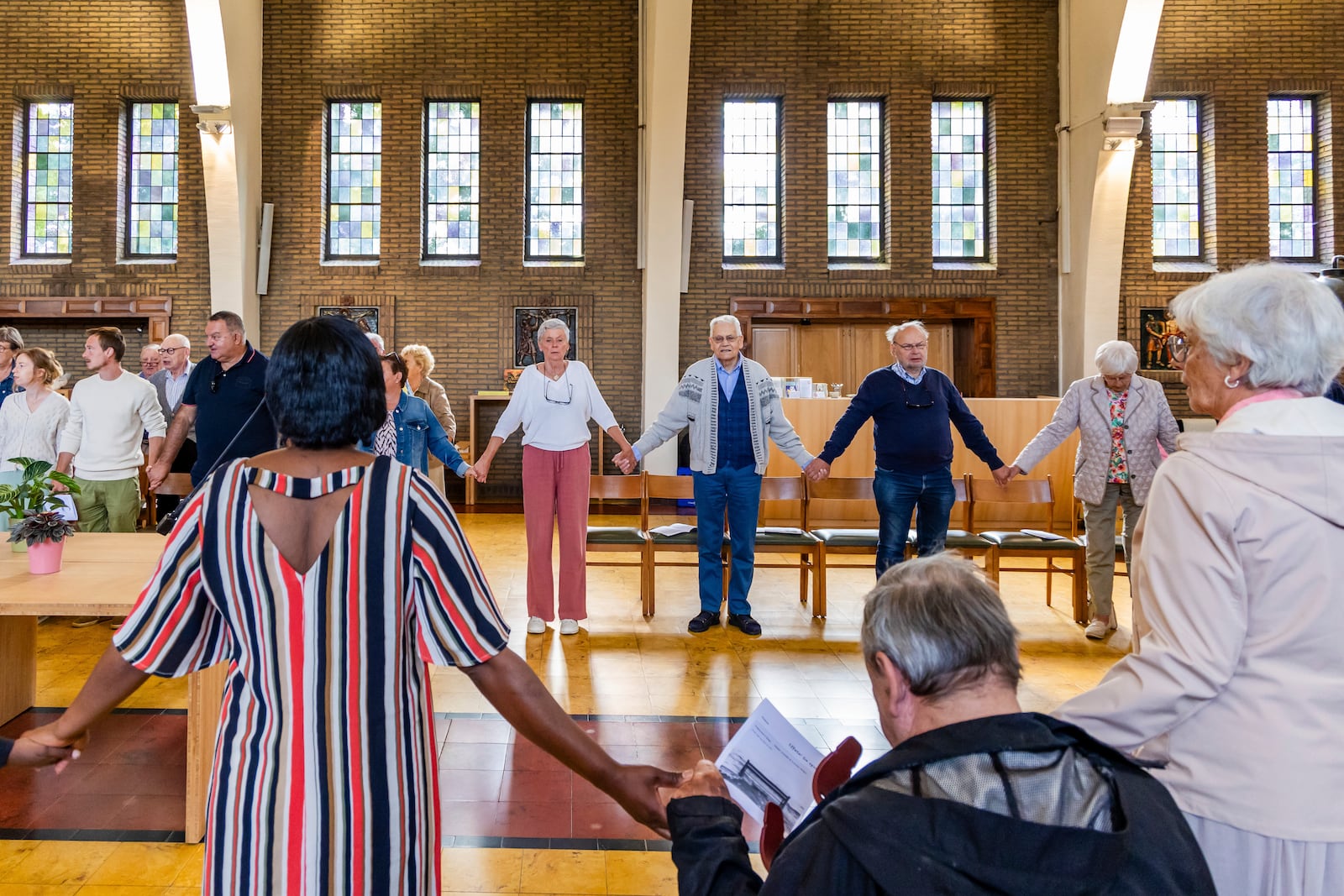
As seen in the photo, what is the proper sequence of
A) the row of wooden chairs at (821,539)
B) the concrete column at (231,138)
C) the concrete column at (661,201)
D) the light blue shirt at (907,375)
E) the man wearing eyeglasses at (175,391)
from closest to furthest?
1. the light blue shirt at (907,375)
2. the row of wooden chairs at (821,539)
3. the man wearing eyeglasses at (175,391)
4. the concrete column at (661,201)
5. the concrete column at (231,138)

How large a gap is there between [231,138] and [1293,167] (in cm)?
1332

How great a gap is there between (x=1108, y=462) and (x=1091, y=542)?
529 mm

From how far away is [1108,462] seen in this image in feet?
16.1

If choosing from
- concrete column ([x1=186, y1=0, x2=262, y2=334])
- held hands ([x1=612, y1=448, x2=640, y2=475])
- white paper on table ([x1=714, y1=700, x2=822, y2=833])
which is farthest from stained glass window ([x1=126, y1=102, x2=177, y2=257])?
white paper on table ([x1=714, y1=700, x2=822, y2=833])

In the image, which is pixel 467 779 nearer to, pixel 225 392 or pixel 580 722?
pixel 580 722

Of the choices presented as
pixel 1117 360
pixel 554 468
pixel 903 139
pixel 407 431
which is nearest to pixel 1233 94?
pixel 903 139

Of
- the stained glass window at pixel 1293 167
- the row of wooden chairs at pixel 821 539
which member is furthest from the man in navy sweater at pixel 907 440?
the stained glass window at pixel 1293 167

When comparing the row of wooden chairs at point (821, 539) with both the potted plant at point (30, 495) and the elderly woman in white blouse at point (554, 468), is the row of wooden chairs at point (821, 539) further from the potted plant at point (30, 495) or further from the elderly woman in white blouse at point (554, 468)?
the potted plant at point (30, 495)

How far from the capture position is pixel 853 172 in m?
11.1

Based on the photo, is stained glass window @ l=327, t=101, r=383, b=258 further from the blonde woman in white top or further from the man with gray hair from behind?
the man with gray hair from behind

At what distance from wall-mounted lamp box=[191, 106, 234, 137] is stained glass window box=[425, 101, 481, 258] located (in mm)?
2354

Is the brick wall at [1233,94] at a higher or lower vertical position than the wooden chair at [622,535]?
higher

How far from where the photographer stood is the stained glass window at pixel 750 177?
11000mm

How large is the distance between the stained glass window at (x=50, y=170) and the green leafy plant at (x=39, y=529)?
1040 centimetres
